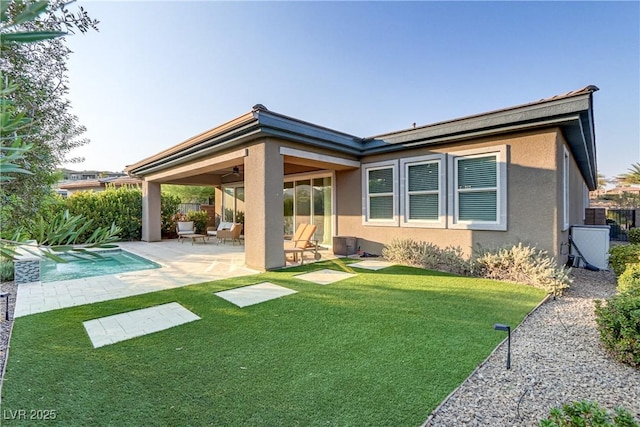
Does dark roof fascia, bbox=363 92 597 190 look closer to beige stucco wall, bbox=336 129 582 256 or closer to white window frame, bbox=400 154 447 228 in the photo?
beige stucco wall, bbox=336 129 582 256

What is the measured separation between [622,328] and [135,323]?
620 cm

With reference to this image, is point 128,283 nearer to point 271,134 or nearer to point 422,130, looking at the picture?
point 271,134

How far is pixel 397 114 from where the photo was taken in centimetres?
1634

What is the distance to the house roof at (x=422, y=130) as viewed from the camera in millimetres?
6371

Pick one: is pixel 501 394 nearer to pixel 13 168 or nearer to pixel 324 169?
pixel 13 168

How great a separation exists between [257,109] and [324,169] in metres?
4.79

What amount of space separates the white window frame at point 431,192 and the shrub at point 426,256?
1.90 ft

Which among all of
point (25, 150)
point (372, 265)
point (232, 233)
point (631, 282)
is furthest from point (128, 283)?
point (631, 282)

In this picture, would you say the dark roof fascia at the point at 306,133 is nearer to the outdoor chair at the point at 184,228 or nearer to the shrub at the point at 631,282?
the shrub at the point at 631,282

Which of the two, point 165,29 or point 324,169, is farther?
point 324,169

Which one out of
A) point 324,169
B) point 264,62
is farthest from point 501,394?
point 264,62

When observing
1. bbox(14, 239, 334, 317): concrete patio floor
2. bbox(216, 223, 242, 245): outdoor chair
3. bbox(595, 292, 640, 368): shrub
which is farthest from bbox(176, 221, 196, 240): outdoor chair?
bbox(595, 292, 640, 368): shrub

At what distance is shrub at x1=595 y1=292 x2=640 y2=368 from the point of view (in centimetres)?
328

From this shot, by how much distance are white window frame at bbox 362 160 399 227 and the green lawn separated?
4.24 meters
